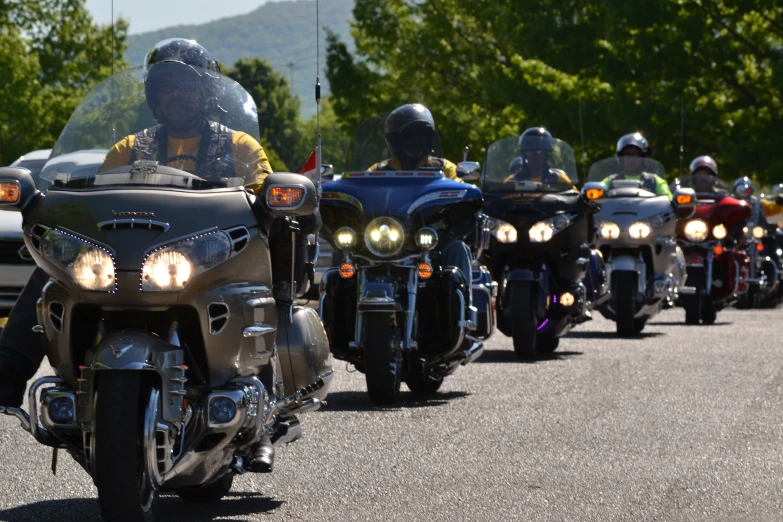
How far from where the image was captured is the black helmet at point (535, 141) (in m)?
13.7

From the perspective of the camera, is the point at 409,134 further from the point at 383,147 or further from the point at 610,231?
the point at 610,231

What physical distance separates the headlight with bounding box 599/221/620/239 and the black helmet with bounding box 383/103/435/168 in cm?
518

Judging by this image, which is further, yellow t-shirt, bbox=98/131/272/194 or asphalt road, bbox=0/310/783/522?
asphalt road, bbox=0/310/783/522

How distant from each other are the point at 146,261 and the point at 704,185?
14770 mm

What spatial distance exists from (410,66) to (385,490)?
1365 inches

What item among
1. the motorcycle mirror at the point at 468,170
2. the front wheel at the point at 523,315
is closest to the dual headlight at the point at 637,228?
the front wheel at the point at 523,315

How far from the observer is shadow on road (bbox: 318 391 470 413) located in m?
9.57

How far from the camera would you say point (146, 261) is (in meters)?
5.12

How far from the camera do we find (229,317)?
5332 millimetres

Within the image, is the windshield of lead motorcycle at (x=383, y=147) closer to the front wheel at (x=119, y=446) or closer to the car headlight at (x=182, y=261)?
the car headlight at (x=182, y=261)

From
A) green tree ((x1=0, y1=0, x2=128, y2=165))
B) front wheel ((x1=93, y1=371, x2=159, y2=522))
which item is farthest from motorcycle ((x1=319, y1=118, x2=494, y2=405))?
green tree ((x1=0, y1=0, x2=128, y2=165))

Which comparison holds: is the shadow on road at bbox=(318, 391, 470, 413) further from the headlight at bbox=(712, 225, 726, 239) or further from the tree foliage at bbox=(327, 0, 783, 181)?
the tree foliage at bbox=(327, 0, 783, 181)

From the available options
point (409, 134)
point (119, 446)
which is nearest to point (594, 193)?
point (409, 134)

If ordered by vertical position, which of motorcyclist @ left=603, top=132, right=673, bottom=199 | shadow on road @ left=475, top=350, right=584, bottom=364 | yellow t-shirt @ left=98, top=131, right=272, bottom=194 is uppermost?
yellow t-shirt @ left=98, top=131, right=272, bottom=194
